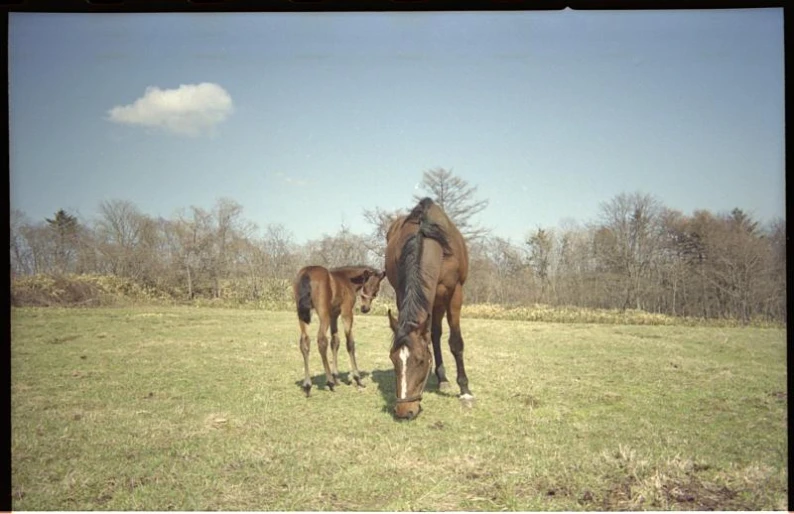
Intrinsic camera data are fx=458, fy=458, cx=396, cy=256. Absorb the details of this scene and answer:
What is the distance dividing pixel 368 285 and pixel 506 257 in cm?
186

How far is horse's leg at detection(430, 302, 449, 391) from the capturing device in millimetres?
5543

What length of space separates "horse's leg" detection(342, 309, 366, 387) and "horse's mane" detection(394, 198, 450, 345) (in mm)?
1103

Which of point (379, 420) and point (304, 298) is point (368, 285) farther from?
point (379, 420)

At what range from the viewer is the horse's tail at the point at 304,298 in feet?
19.1

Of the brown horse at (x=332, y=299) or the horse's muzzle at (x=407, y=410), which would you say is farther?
the brown horse at (x=332, y=299)

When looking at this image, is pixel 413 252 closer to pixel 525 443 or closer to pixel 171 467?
pixel 525 443

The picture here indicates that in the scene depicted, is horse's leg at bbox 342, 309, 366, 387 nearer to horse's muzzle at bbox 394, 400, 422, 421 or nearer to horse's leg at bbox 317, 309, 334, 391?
horse's leg at bbox 317, 309, 334, 391

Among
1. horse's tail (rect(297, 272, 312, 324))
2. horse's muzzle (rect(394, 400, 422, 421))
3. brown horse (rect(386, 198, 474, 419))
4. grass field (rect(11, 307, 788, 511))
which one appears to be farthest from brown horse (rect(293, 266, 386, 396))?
horse's muzzle (rect(394, 400, 422, 421))

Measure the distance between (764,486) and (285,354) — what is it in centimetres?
533

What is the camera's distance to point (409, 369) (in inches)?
181

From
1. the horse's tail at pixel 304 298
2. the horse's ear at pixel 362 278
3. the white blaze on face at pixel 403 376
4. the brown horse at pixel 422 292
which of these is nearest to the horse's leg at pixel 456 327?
the brown horse at pixel 422 292

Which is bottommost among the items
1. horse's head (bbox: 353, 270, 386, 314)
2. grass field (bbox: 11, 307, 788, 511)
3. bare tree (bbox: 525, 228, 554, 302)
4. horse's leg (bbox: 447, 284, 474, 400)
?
grass field (bbox: 11, 307, 788, 511)

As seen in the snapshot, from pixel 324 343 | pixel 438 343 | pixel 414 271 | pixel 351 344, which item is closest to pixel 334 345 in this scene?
pixel 351 344

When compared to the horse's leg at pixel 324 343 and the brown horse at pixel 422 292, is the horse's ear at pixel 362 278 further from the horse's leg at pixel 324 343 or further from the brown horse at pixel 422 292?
the horse's leg at pixel 324 343
